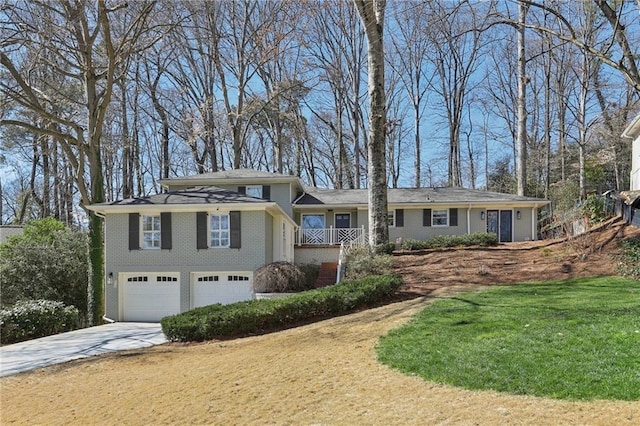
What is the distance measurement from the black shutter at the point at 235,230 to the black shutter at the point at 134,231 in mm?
3201

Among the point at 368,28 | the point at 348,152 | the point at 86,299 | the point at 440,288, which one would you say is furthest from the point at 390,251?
the point at 348,152

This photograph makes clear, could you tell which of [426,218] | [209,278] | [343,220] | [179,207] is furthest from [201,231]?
[426,218]

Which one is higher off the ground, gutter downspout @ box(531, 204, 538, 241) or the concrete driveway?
gutter downspout @ box(531, 204, 538, 241)

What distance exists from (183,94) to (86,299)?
1828 centimetres

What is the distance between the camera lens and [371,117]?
47.6ft

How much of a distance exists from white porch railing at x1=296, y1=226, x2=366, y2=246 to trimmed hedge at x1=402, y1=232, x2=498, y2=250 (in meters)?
2.41

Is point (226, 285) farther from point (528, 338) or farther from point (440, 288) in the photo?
point (528, 338)

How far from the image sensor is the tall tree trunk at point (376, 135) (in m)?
14.3

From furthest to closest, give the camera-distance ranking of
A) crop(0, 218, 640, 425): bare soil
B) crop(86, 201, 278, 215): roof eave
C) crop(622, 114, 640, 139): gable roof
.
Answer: crop(622, 114, 640, 139): gable roof < crop(86, 201, 278, 215): roof eave < crop(0, 218, 640, 425): bare soil

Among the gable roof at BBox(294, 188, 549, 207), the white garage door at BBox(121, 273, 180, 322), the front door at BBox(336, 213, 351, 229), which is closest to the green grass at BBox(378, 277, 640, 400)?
the white garage door at BBox(121, 273, 180, 322)

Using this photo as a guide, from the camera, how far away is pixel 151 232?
15.4 meters

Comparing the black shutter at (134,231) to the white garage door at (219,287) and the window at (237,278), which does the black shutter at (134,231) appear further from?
the window at (237,278)

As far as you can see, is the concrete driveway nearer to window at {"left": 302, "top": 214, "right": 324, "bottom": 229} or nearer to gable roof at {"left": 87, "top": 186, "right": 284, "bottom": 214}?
gable roof at {"left": 87, "top": 186, "right": 284, "bottom": 214}

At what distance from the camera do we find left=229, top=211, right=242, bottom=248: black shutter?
1518 cm
